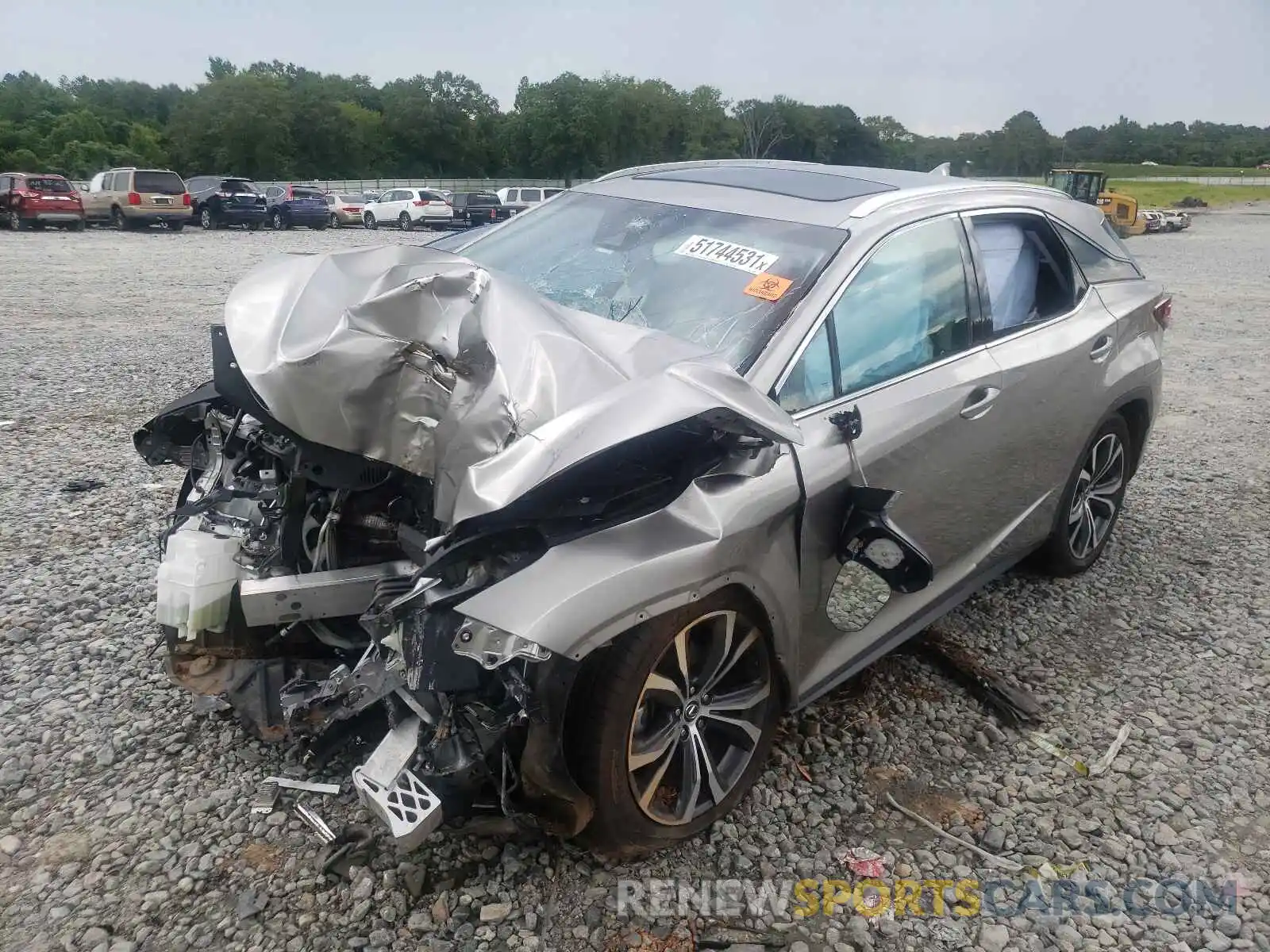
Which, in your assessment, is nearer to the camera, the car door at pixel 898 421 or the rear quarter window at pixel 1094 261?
the car door at pixel 898 421

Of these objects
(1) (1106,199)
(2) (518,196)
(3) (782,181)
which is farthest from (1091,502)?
(1) (1106,199)

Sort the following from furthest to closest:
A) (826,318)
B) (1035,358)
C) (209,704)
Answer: (1035,358) < (209,704) < (826,318)

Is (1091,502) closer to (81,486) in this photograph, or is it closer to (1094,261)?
(1094,261)

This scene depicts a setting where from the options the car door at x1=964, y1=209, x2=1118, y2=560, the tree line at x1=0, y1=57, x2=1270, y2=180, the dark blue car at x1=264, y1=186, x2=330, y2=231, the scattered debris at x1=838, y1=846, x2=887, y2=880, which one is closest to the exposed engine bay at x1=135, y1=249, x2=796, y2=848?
the scattered debris at x1=838, y1=846, x2=887, y2=880

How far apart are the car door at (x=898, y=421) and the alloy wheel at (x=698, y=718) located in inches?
8.4

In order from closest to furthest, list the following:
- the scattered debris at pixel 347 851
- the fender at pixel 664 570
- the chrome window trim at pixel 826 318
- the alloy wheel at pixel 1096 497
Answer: the fender at pixel 664 570, the scattered debris at pixel 347 851, the chrome window trim at pixel 826 318, the alloy wheel at pixel 1096 497

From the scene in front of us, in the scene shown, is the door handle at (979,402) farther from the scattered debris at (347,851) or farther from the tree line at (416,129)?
the tree line at (416,129)

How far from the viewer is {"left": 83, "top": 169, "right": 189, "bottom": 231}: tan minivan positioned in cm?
2592

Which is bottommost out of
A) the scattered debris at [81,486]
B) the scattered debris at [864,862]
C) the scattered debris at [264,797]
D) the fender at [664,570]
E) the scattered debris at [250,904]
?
the scattered debris at [864,862]

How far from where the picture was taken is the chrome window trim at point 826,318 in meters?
2.77

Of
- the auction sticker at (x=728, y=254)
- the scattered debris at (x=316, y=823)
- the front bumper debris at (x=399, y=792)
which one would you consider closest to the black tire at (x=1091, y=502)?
the auction sticker at (x=728, y=254)

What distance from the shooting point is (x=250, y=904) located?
7.97ft

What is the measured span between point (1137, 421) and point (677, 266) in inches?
104

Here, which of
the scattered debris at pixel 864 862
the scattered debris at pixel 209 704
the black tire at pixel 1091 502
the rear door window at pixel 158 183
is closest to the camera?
the scattered debris at pixel 864 862
